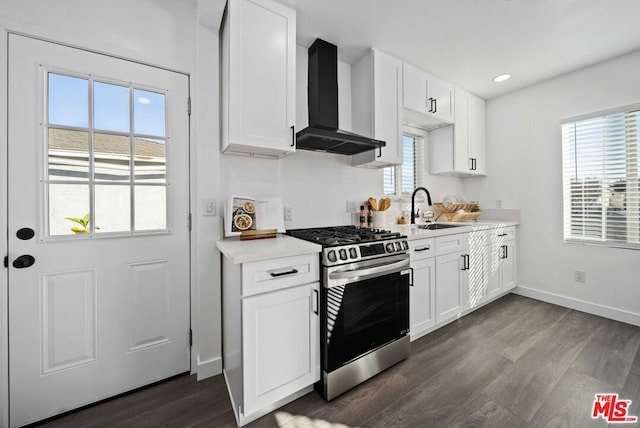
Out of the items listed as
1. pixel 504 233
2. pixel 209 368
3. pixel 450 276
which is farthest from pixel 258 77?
pixel 504 233

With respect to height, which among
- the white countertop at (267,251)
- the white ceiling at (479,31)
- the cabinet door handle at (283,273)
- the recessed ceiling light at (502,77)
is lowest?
the cabinet door handle at (283,273)

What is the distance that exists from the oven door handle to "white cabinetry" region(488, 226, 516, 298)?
165 centimetres

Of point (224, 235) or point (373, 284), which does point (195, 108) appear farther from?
point (373, 284)

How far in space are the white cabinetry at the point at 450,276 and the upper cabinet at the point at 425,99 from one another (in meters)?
1.34

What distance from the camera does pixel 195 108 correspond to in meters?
1.79

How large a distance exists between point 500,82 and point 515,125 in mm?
613

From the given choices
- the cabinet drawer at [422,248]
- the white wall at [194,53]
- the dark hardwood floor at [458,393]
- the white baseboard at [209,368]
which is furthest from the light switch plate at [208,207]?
the cabinet drawer at [422,248]

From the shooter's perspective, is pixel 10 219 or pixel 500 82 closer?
pixel 10 219

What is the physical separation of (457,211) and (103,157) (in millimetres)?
3521

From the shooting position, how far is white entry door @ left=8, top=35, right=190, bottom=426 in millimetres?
1349

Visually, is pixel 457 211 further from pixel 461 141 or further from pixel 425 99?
pixel 425 99

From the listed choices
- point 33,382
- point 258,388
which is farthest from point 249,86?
point 33,382

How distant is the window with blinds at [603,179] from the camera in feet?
8.16

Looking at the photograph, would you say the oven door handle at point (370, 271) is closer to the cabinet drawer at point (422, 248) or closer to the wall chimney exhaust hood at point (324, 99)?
the cabinet drawer at point (422, 248)
